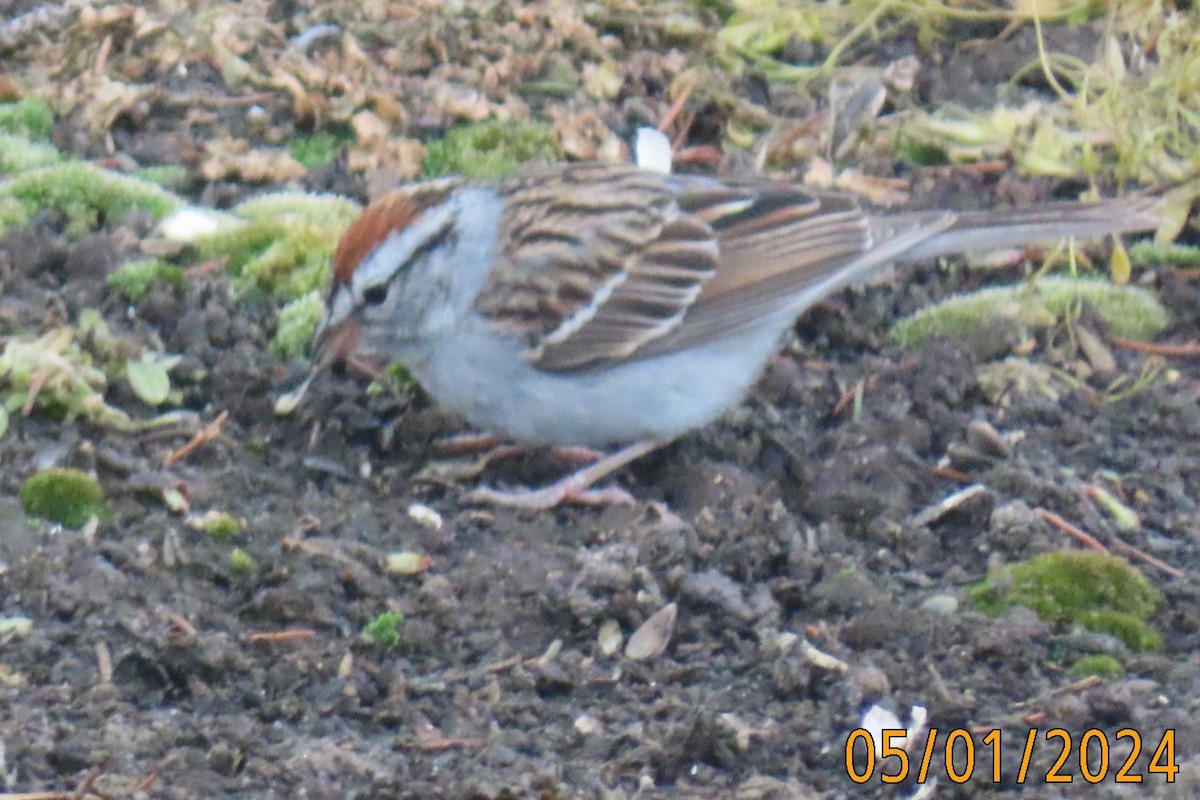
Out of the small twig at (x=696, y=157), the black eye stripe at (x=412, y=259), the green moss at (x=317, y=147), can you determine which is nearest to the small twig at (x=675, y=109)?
the small twig at (x=696, y=157)

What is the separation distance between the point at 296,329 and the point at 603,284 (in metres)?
0.93

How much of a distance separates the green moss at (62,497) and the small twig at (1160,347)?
2.98 meters

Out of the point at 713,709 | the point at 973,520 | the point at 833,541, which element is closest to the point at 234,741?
the point at 713,709

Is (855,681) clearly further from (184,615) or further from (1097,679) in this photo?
(184,615)

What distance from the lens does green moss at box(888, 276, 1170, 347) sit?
5.27 m

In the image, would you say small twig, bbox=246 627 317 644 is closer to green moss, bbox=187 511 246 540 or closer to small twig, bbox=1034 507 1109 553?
green moss, bbox=187 511 246 540

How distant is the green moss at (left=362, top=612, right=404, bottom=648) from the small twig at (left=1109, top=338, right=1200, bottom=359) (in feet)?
8.10

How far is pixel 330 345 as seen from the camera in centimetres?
482

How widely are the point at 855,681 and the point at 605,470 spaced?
1.31 meters

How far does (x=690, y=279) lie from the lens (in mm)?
5012

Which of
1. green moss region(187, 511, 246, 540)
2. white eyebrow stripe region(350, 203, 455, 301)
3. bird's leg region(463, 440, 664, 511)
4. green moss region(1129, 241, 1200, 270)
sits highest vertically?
white eyebrow stripe region(350, 203, 455, 301)

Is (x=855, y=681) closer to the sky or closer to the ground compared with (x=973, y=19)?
closer to the ground
